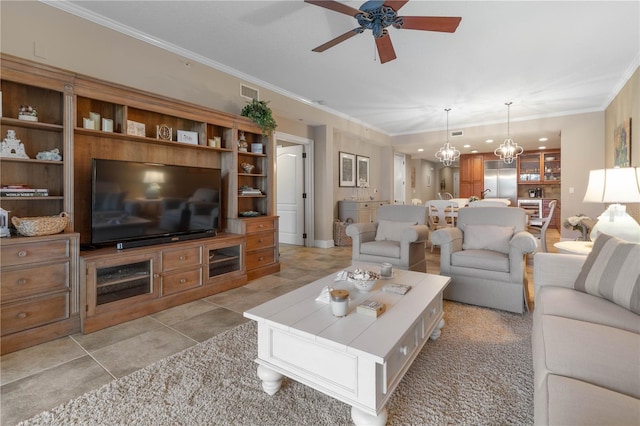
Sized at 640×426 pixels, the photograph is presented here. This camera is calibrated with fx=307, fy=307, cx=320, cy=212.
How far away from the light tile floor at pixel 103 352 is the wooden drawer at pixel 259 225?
0.83m

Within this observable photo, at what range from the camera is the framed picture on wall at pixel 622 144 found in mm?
4180

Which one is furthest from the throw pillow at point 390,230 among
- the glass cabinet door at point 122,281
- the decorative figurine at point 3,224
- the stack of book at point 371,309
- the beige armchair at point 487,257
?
the decorative figurine at point 3,224

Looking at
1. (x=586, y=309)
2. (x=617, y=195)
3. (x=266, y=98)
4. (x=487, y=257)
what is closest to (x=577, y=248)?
(x=617, y=195)

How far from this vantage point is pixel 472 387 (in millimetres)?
1756

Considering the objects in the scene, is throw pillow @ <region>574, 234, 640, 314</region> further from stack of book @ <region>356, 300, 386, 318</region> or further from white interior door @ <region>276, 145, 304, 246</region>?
white interior door @ <region>276, 145, 304, 246</region>

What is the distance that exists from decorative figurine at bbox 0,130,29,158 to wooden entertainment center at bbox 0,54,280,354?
49mm

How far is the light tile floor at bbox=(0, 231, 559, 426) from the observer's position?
5.65 feet

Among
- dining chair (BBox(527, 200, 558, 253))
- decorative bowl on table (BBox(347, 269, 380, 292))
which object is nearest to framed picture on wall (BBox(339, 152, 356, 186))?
dining chair (BBox(527, 200, 558, 253))

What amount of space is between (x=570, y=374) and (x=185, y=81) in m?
4.21

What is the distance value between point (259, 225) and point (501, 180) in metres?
9.23

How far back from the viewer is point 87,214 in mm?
2943

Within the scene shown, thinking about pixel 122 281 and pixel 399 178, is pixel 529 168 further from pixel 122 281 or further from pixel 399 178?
pixel 122 281

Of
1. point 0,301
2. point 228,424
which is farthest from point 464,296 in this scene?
point 0,301

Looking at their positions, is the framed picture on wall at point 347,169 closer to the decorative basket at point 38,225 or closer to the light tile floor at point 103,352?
the light tile floor at point 103,352
